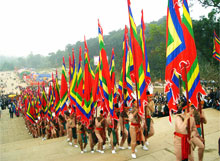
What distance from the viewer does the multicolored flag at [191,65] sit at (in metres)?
4.30

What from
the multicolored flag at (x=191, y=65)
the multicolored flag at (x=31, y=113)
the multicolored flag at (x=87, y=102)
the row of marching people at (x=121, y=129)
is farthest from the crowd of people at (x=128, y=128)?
the multicolored flag at (x=31, y=113)

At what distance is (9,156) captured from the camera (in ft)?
24.6

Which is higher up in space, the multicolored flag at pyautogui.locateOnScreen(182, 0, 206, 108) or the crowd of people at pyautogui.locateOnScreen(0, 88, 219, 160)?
the multicolored flag at pyautogui.locateOnScreen(182, 0, 206, 108)

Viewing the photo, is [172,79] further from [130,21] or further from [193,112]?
[130,21]

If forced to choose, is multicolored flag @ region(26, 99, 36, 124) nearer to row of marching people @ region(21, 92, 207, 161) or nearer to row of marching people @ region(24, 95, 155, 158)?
row of marching people @ region(21, 92, 207, 161)

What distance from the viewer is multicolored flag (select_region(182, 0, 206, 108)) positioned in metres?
4.30

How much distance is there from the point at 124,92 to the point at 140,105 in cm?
233

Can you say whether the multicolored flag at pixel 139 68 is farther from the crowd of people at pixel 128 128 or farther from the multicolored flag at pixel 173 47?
the multicolored flag at pixel 173 47

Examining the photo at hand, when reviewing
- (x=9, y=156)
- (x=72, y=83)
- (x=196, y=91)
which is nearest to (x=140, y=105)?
(x=196, y=91)

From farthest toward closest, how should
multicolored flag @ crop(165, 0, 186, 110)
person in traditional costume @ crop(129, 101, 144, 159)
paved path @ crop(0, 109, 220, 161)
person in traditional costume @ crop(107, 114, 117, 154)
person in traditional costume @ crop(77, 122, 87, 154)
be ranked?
person in traditional costume @ crop(77, 122, 87, 154) → person in traditional costume @ crop(107, 114, 117, 154) → person in traditional costume @ crop(129, 101, 144, 159) → paved path @ crop(0, 109, 220, 161) → multicolored flag @ crop(165, 0, 186, 110)

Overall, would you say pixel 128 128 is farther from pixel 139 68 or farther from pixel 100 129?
pixel 139 68

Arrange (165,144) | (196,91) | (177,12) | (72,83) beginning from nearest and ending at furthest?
(196,91) < (177,12) < (165,144) < (72,83)

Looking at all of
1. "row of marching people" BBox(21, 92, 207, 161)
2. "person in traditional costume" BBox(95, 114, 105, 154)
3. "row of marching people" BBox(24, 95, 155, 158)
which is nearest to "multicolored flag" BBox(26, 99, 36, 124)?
"row of marching people" BBox(21, 92, 207, 161)

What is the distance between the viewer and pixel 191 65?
439cm
